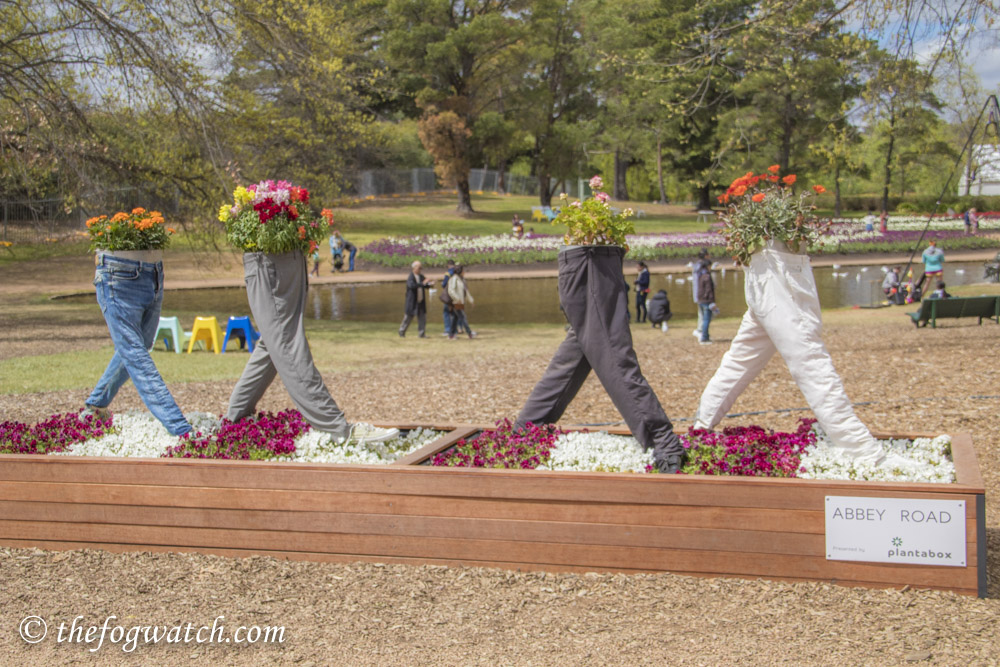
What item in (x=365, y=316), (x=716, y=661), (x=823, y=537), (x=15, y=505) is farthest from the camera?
(x=365, y=316)

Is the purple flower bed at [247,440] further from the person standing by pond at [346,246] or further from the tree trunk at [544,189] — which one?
the tree trunk at [544,189]

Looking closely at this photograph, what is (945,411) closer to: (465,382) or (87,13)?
(465,382)

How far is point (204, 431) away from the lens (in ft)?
19.6

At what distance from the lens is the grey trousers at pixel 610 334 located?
506 cm

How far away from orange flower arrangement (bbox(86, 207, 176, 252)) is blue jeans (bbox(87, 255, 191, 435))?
11cm

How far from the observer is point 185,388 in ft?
37.1

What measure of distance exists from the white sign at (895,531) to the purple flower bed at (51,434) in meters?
4.65

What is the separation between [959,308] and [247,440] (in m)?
14.0

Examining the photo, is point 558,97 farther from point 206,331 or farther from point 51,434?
point 51,434

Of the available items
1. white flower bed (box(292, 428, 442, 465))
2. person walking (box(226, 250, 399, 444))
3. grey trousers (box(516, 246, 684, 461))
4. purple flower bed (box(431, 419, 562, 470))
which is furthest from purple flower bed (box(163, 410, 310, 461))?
grey trousers (box(516, 246, 684, 461))

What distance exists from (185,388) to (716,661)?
8915 mm

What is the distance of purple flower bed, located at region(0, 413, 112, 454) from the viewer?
19.3 ft

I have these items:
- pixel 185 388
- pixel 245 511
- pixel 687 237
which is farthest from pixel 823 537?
pixel 687 237

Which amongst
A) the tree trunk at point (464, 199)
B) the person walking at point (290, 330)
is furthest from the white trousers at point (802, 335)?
the tree trunk at point (464, 199)
